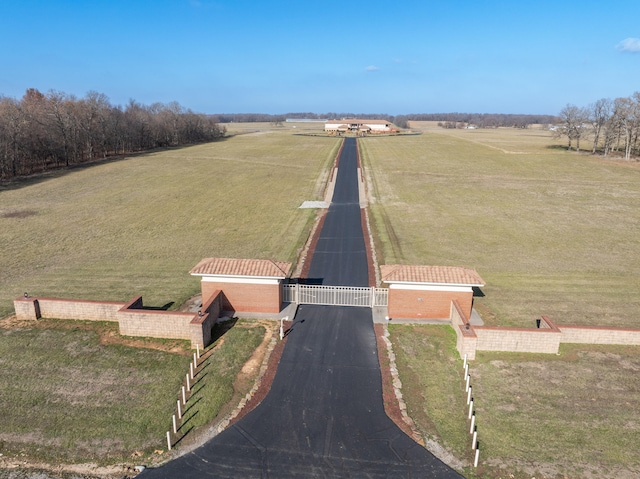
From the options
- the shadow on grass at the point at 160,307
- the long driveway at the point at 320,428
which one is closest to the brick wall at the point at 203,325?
the shadow on grass at the point at 160,307

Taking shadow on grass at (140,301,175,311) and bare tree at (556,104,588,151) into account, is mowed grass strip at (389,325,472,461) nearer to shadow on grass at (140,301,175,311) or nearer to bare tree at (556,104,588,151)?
shadow on grass at (140,301,175,311)

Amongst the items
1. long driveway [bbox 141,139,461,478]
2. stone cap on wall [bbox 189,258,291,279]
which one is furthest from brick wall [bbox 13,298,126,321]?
long driveway [bbox 141,139,461,478]

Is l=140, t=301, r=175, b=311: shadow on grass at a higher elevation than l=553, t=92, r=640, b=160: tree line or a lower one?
lower

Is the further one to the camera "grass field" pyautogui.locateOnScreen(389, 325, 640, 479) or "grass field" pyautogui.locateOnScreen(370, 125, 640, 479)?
"grass field" pyautogui.locateOnScreen(370, 125, 640, 479)

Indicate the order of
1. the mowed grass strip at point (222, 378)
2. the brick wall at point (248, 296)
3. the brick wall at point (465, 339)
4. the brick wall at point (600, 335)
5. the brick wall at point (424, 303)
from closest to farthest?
the mowed grass strip at point (222, 378)
the brick wall at point (465, 339)
the brick wall at point (600, 335)
the brick wall at point (424, 303)
the brick wall at point (248, 296)

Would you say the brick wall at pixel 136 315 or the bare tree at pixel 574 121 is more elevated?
the bare tree at pixel 574 121

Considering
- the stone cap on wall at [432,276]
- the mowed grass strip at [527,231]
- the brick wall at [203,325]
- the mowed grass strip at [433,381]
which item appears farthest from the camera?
the mowed grass strip at [527,231]

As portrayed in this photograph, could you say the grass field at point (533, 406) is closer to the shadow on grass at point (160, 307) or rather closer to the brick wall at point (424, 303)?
the brick wall at point (424, 303)
